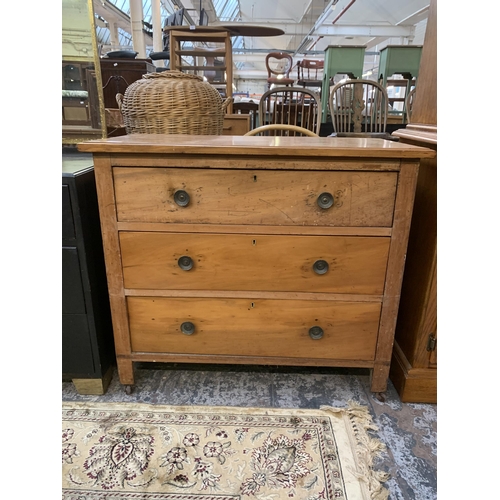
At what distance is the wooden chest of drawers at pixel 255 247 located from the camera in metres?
1.00

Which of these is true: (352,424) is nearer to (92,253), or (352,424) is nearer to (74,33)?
(92,253)

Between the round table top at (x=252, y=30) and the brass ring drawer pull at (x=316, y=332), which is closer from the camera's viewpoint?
the brass ring drawer pull at (x=316, y=332)

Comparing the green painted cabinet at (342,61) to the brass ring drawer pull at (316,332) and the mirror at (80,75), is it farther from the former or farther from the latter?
the brass ring drawer pull at (316,332)

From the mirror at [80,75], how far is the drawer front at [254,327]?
0.85m

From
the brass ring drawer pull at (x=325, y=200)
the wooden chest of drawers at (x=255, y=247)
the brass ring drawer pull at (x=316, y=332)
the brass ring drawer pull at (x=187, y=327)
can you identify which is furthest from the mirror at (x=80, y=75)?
the brass ring drawer pull at (x=316, y=332)

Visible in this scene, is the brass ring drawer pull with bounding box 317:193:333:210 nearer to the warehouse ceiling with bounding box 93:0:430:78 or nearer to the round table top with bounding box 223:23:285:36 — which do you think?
the round table top with bounding box 223:23:285:36

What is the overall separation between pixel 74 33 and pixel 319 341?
59.1 inches

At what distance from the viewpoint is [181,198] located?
40.4 inches

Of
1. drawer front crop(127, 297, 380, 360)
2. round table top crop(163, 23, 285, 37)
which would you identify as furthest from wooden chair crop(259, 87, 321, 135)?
drawer front crop(127, 297, 380, 360)

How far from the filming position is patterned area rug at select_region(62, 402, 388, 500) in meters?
0.91

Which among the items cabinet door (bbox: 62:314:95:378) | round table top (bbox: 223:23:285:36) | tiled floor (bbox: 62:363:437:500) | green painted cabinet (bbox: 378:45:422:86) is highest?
round table top (bbox: 223:23:285:36)

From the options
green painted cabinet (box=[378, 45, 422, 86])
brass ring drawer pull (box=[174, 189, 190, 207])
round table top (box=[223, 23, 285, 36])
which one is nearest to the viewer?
brass ring drawer pull (box=[174, 189, 190, 207])

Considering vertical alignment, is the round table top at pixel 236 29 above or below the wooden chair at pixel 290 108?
above

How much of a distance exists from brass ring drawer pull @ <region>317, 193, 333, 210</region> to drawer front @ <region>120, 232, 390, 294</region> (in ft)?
0.32
